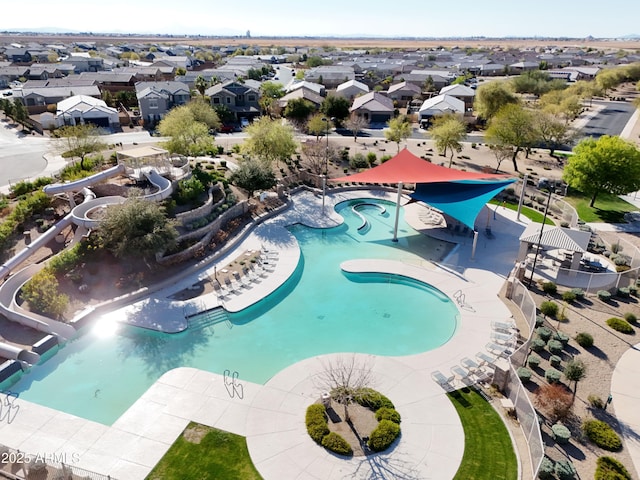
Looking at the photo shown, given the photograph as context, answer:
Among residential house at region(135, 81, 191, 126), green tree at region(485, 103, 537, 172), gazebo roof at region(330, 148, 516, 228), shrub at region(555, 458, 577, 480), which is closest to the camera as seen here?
shrub at region(555, 458, 577, 480)

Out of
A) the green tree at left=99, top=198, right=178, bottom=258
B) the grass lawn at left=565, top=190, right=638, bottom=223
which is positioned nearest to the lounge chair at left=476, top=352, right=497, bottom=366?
the green tree at left=99, top=198, right=178, bottom=258

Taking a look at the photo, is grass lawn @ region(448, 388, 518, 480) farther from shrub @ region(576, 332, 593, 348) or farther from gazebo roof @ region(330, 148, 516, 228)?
gazebo roof @ region(330, 148, 516, 228)

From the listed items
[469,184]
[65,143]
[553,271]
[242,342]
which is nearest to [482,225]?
[469,184]

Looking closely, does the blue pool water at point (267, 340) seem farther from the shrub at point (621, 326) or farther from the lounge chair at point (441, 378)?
the shrub at point (621, 326)

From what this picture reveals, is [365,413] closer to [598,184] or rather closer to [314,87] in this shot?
[598,184]

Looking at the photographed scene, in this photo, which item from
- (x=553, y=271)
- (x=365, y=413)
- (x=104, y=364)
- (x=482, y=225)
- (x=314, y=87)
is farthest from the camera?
(x=314, y=87)

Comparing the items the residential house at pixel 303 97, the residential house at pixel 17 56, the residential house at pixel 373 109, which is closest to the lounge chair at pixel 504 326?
the residential house at pixel 373 109
